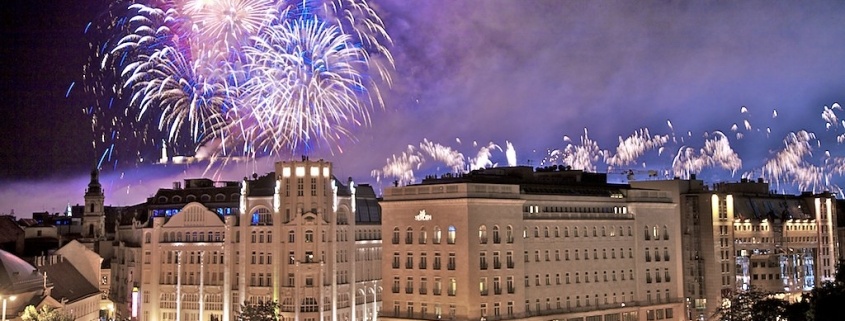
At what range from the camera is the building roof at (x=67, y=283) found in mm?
118750

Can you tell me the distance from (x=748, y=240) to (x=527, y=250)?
6863 centimetres

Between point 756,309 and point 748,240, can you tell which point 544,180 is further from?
point 748,240

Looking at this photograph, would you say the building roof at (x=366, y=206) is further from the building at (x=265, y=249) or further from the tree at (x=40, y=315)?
the tree at (x=40, y=315)

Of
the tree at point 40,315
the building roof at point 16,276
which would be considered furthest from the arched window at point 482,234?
the building roof at point 16,276

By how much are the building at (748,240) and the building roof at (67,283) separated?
96033mm

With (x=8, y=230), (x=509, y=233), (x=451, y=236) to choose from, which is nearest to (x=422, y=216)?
(x=451, y=236)

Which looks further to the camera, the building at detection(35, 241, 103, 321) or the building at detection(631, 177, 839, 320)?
the building at detection(631, 177, 839, 320)

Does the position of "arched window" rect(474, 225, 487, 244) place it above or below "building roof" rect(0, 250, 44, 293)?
above

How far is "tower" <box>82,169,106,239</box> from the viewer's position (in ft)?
524

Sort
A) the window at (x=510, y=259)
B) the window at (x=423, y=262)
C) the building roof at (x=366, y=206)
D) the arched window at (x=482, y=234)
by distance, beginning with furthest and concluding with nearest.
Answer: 1. the building roof at (x=366, y=206)
2. the window at (x=510, y=259)
3. the window at (x=423, y=262)
4. the arched window at (x=482, y=234)

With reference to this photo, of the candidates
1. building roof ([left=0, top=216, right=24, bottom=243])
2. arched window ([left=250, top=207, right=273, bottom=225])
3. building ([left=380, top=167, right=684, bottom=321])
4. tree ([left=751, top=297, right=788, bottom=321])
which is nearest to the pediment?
arched window ([left=250, top=207, right=273, bottom=225])

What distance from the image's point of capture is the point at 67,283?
12600 cm

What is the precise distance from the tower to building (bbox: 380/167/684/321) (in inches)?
2865

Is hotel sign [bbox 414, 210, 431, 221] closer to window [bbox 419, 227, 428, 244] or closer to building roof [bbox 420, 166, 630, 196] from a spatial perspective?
window [bbox 419, 227, 428, 244]
